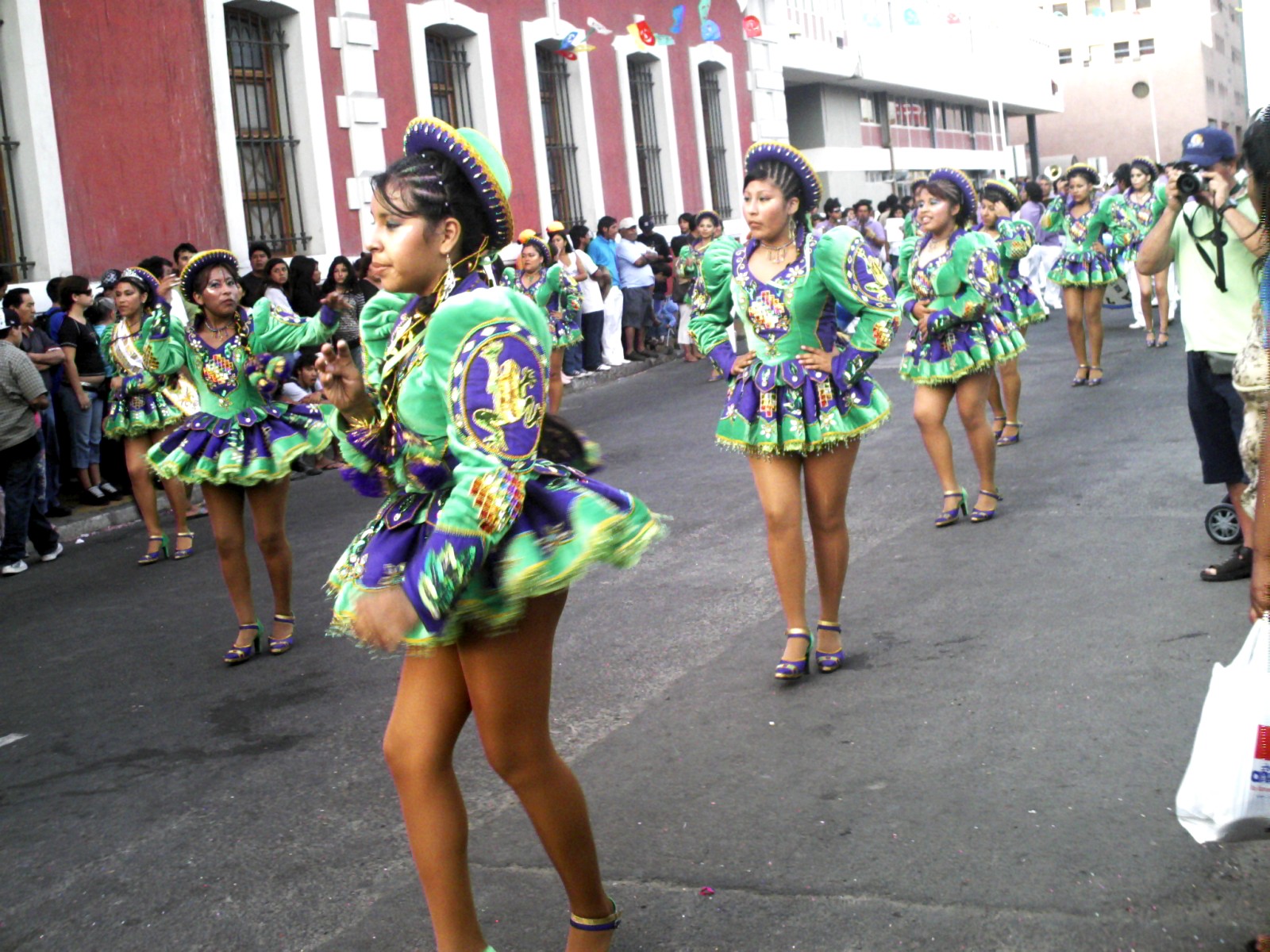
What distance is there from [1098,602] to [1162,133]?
9309cm

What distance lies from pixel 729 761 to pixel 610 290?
1639 cm

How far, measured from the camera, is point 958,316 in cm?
860

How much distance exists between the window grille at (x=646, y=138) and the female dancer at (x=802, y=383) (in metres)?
20.7

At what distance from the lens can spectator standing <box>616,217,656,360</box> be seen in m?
21.4

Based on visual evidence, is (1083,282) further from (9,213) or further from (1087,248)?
(9,213)

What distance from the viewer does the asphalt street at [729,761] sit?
3.76 metres

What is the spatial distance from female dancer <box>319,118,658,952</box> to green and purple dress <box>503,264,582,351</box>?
37.9ft

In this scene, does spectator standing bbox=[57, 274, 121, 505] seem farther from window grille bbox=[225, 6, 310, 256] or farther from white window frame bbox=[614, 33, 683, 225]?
white window frame bbox=[614, 33, 683, 225]

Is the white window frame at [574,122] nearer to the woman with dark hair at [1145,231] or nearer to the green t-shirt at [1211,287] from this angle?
the woman with dark hair at [1145,231]

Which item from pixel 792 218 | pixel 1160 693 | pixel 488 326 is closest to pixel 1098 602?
pixel 1160 693

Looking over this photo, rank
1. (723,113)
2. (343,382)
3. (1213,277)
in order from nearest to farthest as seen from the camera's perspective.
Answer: (343,382), (1213,277), (723,113)

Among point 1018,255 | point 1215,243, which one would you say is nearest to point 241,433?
point 1215,243

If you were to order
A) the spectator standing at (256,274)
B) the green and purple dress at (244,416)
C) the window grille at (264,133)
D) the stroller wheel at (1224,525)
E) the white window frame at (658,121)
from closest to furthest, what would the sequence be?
the green and purple dress at (244,416)
the stroller wheel at (1224,525)
the spectator standing at (256,274)
the window grille at (264,133)
the white window frame at (658,121)

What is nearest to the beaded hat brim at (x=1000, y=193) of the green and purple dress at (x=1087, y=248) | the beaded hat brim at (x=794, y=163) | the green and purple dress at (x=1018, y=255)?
the green and purple dress at (x=1018, y=255)
